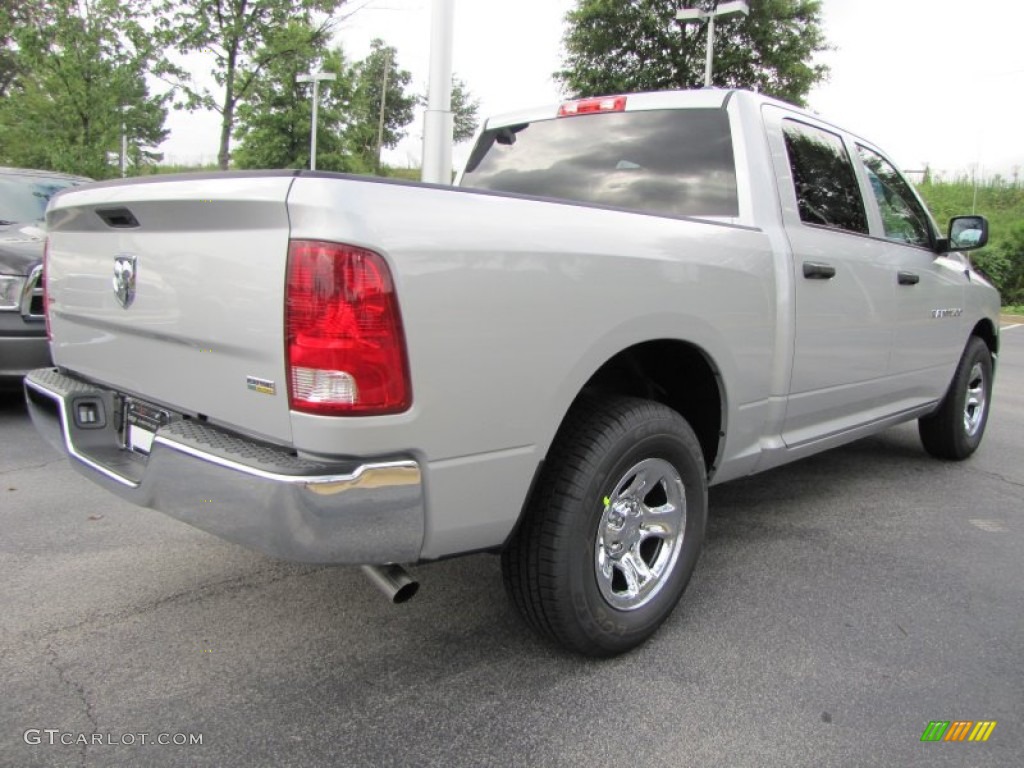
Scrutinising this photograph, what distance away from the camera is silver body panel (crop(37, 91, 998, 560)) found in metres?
1.78

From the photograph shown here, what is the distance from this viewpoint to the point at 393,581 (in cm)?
205

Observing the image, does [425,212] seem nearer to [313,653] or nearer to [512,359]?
[512,359]

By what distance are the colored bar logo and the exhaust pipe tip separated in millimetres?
1462

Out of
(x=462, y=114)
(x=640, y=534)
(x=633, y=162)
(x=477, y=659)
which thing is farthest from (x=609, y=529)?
(x=462, y=114)

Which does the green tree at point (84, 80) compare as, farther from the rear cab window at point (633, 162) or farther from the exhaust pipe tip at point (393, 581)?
the exhaust pipe tip at point (393, 581)

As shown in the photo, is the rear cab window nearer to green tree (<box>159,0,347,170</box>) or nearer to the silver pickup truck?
the silver pickup truck

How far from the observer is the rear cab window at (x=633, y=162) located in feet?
10.3

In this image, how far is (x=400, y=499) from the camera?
1.82 meters

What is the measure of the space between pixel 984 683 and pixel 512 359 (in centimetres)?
182

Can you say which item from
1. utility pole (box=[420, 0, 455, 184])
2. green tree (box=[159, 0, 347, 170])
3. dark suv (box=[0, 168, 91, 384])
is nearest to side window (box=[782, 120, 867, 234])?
utility pole (box=[420, 0, 455, 184])

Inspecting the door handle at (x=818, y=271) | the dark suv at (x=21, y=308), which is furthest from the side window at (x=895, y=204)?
the dark suv at (x=21, y=308)

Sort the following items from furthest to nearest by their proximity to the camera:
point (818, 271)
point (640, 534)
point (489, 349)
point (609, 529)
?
point (818, 271), point (640, 534), point (609, 529), point (489, 349)

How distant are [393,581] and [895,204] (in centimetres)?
341

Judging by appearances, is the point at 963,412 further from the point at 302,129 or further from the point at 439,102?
the point at 302,129
